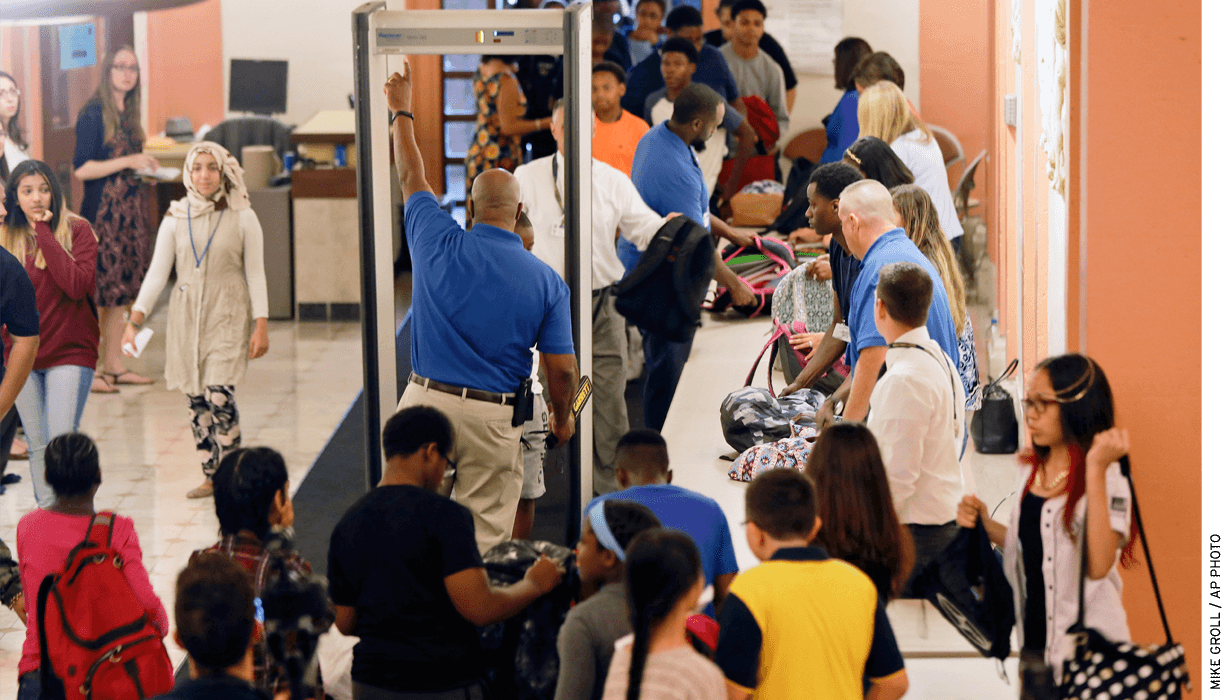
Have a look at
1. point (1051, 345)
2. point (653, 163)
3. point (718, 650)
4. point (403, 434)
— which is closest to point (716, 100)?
point (653, 163)

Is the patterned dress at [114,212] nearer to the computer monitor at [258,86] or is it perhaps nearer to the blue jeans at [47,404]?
the blue jeans at [47,404]

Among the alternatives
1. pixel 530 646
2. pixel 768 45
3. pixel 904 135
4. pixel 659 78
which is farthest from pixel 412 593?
pixel 768 45

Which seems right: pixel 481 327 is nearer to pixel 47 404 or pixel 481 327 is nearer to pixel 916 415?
pixel 916 415

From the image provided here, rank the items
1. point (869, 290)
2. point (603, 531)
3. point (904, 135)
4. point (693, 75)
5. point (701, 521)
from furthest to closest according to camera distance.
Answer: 1. point (693, 75)
2. point (904, 135)
3. point (869, 290)
4. point (701, 521)
5. point (603, 531)

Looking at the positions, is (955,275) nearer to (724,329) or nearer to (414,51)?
(414,51)

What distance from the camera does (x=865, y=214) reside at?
14.6ft

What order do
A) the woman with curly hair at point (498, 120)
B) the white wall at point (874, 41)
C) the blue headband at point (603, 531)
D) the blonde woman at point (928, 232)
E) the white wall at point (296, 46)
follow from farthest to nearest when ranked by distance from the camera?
1. the white wall at point (296, 46)
2. the white wall at point (874, 41)
3. the woman with curly hair at point (498, 120)
4. the blonde woman at point (928, 232)
5. the blue headband at point (603, 531)

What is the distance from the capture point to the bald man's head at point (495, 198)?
446 centimetres

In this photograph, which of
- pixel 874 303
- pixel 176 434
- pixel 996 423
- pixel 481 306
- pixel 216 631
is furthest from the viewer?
pixel 176 434

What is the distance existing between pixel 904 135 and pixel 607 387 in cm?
224

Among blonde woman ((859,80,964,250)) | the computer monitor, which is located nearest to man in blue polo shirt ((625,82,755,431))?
blonde woman ((859,80,964,250))

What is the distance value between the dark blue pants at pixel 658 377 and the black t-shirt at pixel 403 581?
364 centimetres

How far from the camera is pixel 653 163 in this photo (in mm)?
6727

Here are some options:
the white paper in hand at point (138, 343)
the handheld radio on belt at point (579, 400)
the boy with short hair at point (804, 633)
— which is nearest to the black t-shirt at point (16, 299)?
the white paper in hand at point (138, 343)
